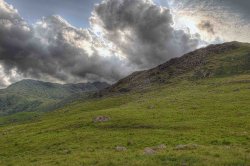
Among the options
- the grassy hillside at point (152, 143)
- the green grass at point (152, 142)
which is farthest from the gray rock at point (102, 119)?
the green grass at point (152, 142)

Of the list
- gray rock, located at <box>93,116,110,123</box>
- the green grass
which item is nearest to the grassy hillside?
the green grass

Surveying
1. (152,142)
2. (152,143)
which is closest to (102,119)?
(152,142)

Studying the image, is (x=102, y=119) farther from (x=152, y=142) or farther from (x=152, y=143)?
(x=152, y=143)

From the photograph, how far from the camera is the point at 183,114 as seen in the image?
2496 inches

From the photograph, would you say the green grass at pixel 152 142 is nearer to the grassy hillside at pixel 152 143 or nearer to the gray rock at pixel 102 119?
the grassy hillside at pixel 152 143

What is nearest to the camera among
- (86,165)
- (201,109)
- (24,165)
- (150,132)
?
(86,165)

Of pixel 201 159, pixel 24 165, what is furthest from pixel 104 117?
pixel 201 159

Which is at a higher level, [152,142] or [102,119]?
[102,119]

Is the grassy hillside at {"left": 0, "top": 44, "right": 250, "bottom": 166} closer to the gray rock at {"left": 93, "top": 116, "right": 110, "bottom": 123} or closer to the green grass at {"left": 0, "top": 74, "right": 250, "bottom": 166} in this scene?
the green grass at {"left": 0, "top": 74, "right": 250, "bottom": 166}

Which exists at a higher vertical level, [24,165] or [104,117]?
[104,117]

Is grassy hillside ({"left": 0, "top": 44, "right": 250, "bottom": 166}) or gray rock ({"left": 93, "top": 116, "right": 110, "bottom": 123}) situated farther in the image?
gray rock ({"left": 93, "top": 116, "right": 110, "bottom": 123})

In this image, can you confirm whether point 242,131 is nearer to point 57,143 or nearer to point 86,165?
point 86,165

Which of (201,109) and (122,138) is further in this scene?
(201,109)

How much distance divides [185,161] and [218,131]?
20998 mm
